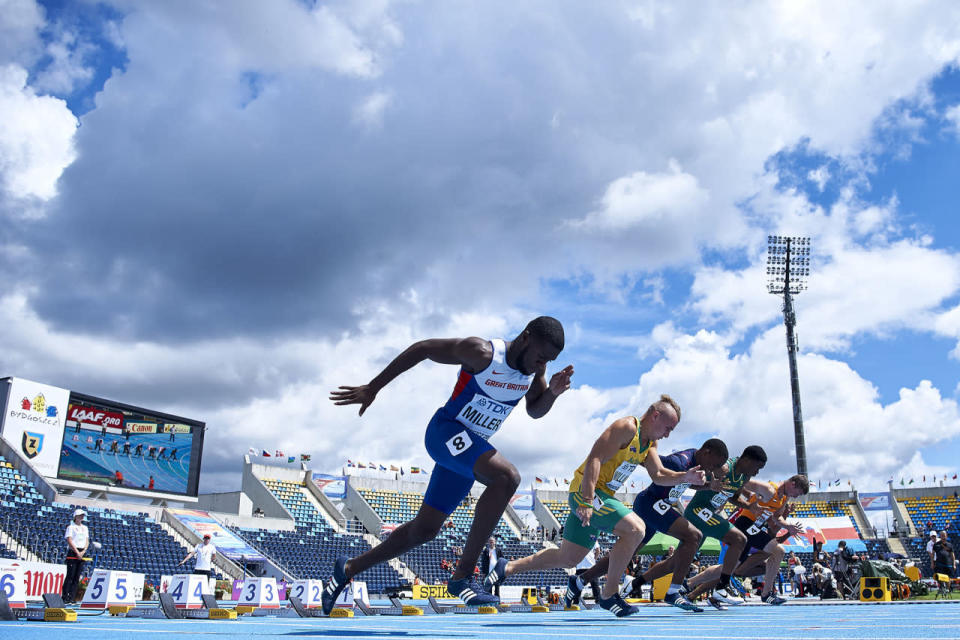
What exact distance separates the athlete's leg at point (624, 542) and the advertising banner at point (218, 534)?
98.2 feet

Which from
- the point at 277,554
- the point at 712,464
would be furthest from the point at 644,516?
the point at 277,554

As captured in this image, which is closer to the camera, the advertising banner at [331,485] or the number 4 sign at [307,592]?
the number 4 sign at [307,592]

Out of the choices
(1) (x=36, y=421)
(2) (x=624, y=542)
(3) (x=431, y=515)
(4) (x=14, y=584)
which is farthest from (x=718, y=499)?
(1) (x=36, y=421)

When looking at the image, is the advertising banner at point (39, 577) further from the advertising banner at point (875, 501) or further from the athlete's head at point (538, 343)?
the advertising banner at point (875, 501)

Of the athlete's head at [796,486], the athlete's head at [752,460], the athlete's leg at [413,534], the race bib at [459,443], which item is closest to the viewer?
the race bib at [459,443]

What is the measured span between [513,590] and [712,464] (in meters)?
25.9

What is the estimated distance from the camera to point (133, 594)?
45.8ft

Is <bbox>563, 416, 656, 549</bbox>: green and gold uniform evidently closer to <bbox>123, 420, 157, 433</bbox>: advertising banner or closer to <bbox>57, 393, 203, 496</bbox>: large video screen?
<bbox>57, 393, 203, 496</bbox>: large video screen

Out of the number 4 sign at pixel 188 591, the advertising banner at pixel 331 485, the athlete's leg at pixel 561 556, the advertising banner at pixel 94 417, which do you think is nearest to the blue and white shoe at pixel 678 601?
the athlete's leg at pixel 561 556

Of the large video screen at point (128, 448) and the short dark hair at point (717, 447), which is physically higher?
the large video screen at point (128, 448)

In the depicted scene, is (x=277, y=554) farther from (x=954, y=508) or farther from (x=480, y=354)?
(x=954, y=508)

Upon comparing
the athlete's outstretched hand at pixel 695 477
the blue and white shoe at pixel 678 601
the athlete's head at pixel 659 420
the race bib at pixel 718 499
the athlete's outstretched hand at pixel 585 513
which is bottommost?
the blue and white shoe at pixel 678 601

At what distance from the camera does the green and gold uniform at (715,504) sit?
983 centimetres

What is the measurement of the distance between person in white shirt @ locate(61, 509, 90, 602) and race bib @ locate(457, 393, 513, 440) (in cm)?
897
